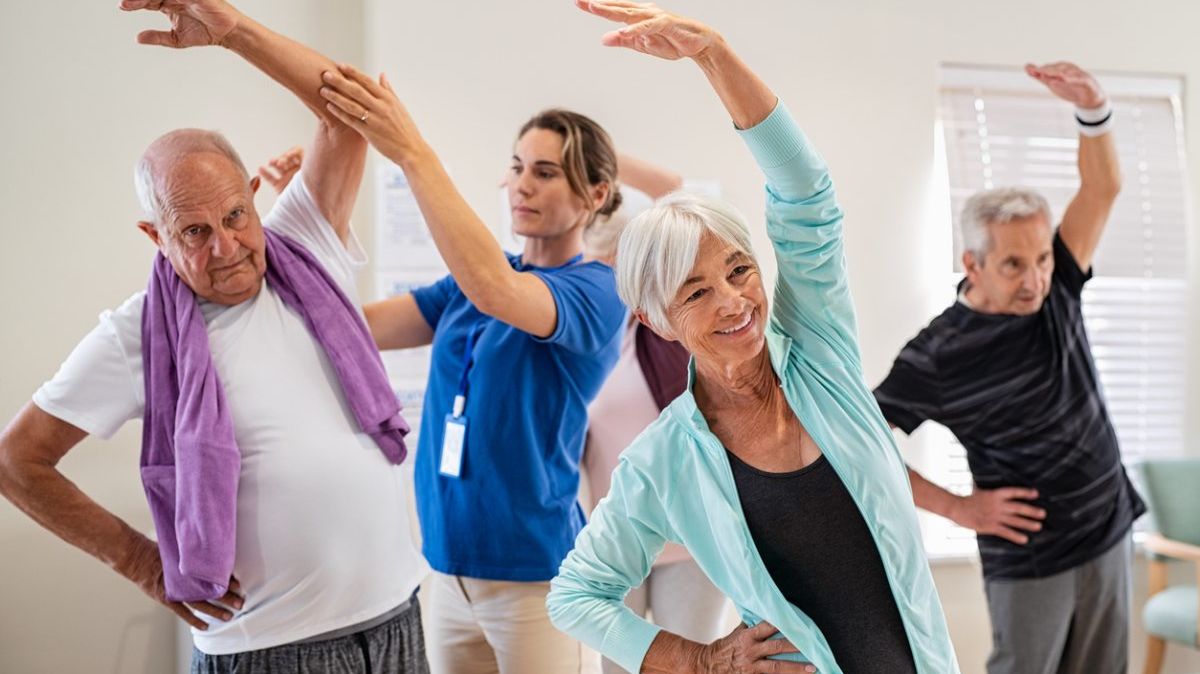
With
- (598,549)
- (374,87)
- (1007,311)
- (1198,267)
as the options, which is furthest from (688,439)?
(1198,267)

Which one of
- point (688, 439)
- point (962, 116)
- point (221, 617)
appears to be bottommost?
point (221, 617)

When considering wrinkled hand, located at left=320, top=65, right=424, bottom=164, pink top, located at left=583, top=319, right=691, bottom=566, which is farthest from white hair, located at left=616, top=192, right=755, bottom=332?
pink top, located at left=583, top=319, right=691, bottom=566

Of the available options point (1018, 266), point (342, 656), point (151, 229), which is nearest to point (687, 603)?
point (342, 656)

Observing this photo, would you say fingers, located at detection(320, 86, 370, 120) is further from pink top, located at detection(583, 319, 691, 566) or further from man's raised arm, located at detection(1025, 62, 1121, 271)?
man's raised arm, located at detection(1025, 62, 1121, 271)

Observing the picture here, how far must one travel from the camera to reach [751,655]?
146cm

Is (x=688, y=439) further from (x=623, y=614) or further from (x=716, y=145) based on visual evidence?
(x=716, y=145)

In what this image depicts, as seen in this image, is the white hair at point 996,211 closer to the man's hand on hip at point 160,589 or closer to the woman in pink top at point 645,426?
the woman in pink top at point 645,426

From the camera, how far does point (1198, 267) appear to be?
4.38 metres

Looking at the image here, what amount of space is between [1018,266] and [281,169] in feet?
6.04

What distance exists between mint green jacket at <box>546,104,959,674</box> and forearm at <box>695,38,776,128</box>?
22 mm

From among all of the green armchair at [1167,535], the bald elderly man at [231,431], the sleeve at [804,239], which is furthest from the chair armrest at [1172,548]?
the bald elderly man at [231,431]

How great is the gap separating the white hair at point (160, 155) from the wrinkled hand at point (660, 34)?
2.40 feet

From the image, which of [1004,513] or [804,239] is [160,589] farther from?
[1004,513]

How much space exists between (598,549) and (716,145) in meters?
2.55
